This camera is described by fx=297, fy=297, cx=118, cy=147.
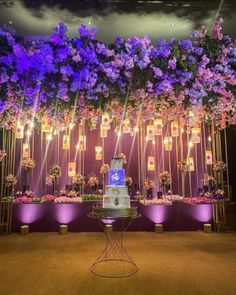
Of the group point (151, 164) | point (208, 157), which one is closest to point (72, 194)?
point (151, 164)

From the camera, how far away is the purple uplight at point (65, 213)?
767 centimetres

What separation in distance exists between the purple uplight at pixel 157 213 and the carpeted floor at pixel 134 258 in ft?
1.83

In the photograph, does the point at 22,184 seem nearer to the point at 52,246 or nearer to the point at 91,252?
the point at 52,246

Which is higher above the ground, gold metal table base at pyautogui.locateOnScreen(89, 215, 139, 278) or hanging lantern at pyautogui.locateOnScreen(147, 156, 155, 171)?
hanging lantern at pyautogui.locateOnScreen(147, 156, 155, 171)

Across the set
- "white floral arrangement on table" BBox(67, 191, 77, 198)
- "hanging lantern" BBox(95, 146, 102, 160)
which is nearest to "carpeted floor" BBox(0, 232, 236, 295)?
"white floral arrangement on table" BBox(67, 191, 77, 198)

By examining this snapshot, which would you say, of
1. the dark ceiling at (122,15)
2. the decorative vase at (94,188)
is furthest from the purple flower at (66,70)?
the decorative vase at (94,188)

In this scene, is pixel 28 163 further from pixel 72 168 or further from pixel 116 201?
pixel 116 201

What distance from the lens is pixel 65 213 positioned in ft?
25.2

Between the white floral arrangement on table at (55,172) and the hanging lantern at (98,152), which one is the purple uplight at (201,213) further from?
the white floral arrangement on table at (55,172)

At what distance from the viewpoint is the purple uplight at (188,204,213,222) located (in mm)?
7773

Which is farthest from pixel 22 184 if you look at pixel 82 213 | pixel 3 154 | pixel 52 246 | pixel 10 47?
pixel 10 47

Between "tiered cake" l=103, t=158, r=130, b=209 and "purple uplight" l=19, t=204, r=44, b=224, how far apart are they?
3580mm

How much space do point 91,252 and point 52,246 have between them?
98 cm

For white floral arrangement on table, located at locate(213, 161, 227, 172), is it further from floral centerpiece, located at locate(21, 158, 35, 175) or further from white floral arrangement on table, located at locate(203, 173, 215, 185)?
floral centerpiece, located at locate(21, 158, 35, 175)
